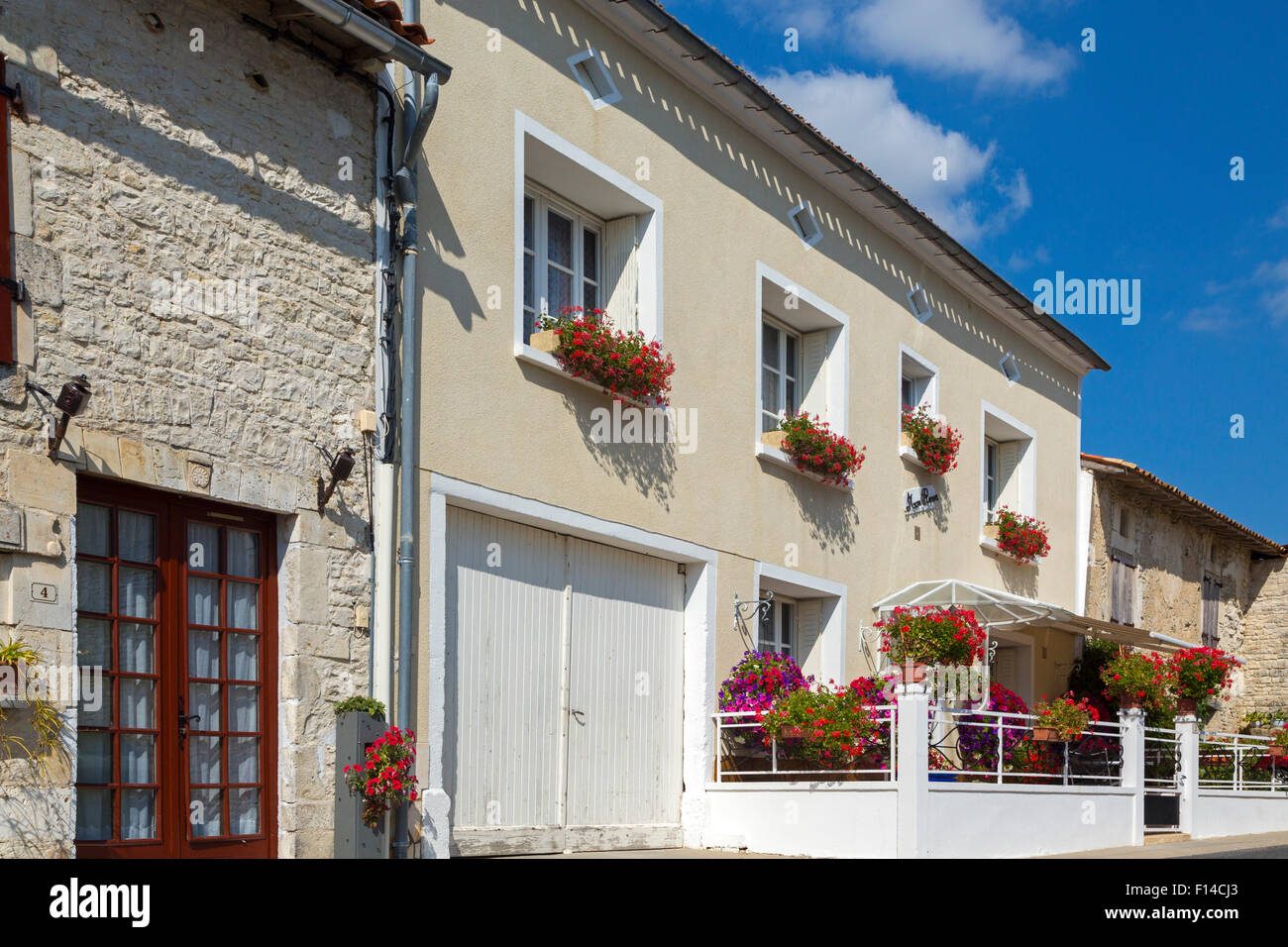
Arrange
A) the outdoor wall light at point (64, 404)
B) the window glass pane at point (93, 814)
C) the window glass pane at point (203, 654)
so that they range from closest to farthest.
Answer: the outdoor wall light at point (64, 404) < the window glass pane at point (93, 814) < the window glass pane at point (203, 654)

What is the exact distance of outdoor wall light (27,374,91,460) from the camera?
616 cm

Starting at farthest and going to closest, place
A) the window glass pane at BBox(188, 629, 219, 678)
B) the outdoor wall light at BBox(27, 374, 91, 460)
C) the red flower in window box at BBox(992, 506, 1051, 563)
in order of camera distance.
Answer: the red flower in window box at BBox(992, 506, 1051, 563) → the window glass pane at BBox(188, 629, 219, 678) → the outdoor wall light at BBox(27, 374, 91, 460)

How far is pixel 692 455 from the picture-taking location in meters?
10.7

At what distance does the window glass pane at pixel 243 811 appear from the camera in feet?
23.3

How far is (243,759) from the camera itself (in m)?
7.20

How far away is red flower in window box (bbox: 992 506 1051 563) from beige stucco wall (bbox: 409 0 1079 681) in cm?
25

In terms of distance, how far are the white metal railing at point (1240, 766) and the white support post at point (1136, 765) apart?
8.69ft

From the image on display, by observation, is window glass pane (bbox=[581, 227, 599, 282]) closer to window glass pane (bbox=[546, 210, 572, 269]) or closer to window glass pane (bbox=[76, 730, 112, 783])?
window glass pane (bbox=[546, 210, 572, 269])

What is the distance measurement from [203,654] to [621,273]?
4689mm

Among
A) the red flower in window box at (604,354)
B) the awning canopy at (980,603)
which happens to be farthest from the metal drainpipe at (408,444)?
the awning canopy at (980,603)

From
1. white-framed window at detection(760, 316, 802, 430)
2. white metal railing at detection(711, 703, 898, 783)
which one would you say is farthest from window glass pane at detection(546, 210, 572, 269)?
white metal railing at detection(711, 703, 898, 783)

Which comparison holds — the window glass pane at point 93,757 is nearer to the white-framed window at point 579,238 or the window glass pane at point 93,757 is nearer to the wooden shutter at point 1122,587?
the white-framed window at point 579,238

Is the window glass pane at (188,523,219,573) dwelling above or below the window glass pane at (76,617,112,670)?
above
